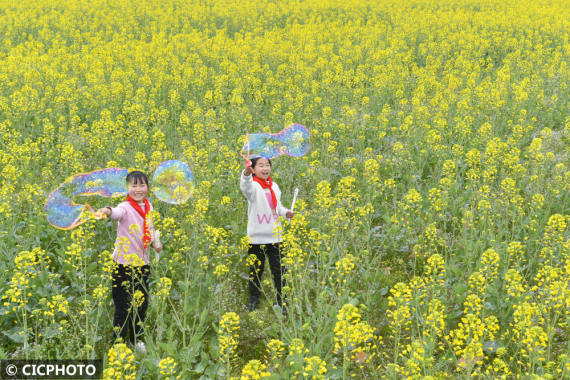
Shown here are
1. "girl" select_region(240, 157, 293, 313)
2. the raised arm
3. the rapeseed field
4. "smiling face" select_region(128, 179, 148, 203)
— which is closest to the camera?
the rapeseed field

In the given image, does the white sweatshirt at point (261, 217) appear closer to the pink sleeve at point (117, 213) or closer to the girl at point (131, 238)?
the girl at point (131, 238)

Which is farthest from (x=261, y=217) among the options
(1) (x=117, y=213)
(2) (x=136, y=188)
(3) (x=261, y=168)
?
(1) (x=117, y=213)

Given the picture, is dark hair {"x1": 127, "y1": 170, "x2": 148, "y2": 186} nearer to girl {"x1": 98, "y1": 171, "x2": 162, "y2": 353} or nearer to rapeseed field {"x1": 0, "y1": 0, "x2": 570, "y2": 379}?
girl {"x1": 98, "y1": 171, "x2": 162, "y2": 353}

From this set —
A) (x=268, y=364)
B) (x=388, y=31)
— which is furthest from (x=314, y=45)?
(x=268, y=364)

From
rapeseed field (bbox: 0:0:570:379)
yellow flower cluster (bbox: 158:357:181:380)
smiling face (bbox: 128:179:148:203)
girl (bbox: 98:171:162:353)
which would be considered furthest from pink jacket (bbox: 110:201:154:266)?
yellow flower cluster (bbox: 158:357:181:380)

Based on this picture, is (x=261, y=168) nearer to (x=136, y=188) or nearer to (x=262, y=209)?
(x=262, y=209)

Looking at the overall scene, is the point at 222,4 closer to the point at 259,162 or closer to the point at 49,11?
the point at 49,11

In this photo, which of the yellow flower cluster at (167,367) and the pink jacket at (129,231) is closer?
the yellow flower cluster at (167,367)

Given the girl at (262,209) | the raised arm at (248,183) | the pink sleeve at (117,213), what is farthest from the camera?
the girl at (262,209)

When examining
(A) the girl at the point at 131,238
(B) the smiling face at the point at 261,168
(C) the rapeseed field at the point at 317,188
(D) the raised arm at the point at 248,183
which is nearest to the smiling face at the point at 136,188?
(A) the girl at the point at 131,238

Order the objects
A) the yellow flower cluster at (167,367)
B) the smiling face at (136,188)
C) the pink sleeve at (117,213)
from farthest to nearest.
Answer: the smiling face at (136,188)
the pink sleeve at (117,213)
the yellow flower cluster at (167,367)

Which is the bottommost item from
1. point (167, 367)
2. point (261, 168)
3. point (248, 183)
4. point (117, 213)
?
point (167, 367)

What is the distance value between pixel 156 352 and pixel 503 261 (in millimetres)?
4025

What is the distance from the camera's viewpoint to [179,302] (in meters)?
5.38
